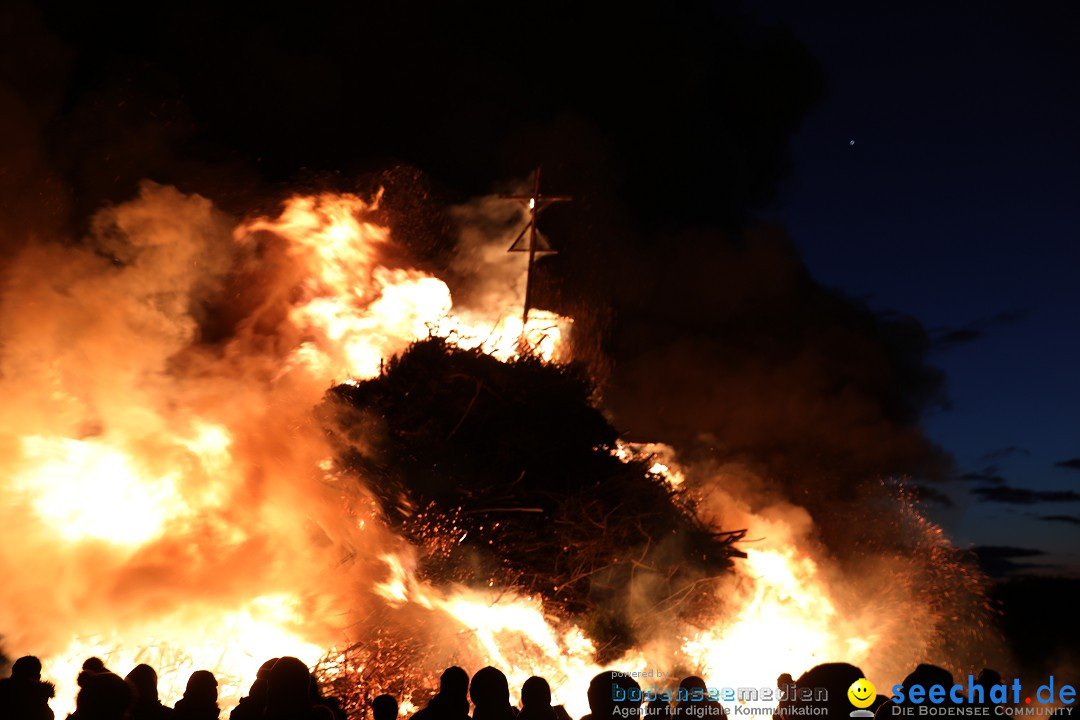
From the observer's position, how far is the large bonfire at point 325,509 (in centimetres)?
789

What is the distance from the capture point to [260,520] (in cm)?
884

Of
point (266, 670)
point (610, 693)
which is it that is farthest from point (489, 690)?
point (266, 670)

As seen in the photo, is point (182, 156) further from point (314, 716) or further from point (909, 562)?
point (909, 562)

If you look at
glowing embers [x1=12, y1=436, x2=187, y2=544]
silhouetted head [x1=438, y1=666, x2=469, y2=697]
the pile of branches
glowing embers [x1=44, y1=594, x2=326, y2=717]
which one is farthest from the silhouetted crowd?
glowing embers [x1=12, y1=436, x2=187, y2=544]

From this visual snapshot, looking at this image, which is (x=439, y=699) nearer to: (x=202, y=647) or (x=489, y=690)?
(x=489, y=690)

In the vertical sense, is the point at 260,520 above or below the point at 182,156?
below

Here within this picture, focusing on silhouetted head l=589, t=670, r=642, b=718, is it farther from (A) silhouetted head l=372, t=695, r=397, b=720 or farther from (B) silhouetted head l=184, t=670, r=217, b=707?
(B) silhouetted head l=184, t=670, r=217, b=707

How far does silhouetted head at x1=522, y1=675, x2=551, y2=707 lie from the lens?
4922mm

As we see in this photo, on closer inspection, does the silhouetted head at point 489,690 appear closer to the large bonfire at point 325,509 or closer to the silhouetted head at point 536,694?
the silhouetted head at point 536,694

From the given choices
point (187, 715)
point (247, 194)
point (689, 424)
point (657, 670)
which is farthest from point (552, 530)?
point (689, 424)

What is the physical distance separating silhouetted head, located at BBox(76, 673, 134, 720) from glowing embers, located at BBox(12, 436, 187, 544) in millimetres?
4471

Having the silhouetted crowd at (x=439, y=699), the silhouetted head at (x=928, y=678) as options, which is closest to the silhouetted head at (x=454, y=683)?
the silhouetted crowd at (x=439, y=699)

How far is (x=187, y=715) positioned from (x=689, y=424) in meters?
10.6

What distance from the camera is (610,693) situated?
4820mm
